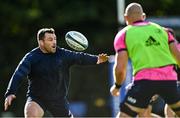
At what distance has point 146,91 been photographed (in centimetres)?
1008

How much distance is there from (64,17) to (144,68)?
60.3 ft

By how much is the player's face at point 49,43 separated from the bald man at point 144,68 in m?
2.15

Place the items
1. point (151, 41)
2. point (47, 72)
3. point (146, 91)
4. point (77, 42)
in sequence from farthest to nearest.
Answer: point (77, 42) < point (47, 72) < point (151, 41) < point (146, 91)

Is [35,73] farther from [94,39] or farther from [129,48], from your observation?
[94,39]

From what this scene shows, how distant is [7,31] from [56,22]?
6.63 ft

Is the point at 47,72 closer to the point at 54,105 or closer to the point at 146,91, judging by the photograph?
the point at 54,105

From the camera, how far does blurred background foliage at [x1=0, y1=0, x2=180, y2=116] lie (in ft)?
92.3

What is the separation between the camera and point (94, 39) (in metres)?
28.4

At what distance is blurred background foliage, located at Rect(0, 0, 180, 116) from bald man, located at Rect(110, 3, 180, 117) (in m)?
17.6

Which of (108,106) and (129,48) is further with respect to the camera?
(108,106)

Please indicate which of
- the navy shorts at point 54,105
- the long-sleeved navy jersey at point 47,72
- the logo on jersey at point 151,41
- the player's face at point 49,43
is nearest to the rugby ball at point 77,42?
the long-sleeved navy jersey at point 47,72

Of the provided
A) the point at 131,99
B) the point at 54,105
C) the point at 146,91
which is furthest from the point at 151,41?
the point at 54,105

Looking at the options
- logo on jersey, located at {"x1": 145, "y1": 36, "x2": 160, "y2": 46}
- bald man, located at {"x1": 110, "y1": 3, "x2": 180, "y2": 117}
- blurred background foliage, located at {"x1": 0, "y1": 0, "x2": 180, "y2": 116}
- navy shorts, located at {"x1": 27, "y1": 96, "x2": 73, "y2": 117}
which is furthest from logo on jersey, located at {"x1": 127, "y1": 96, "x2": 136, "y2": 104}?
blurred background foliage, located at {"x1": 0, "y1": 0, "x2": 180, "y2": 116}

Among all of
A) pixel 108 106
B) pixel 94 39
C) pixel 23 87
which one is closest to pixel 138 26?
pixel 108 106
